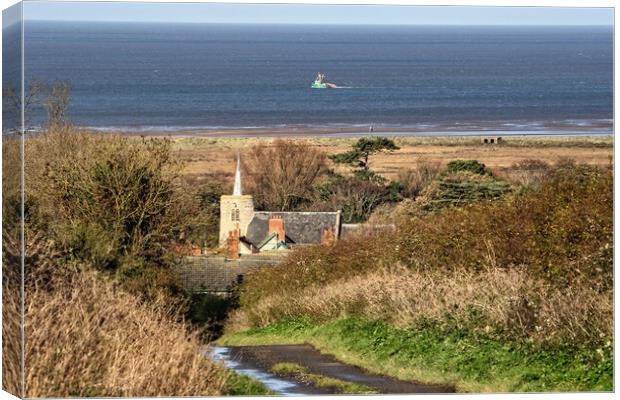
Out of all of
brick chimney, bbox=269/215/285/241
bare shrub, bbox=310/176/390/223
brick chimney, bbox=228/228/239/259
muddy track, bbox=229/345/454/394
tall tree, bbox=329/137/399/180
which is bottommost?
bare shrub, bbox=310/176/390/223

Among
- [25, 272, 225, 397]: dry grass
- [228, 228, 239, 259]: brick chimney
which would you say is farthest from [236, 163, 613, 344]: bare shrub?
[228, 228, 239, 259]: brick chimney

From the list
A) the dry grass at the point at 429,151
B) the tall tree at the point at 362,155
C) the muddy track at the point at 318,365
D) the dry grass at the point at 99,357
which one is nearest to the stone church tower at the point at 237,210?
the dry grass at the point at 429,151

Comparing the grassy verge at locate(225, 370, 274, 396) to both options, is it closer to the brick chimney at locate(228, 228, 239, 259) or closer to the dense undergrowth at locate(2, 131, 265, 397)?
the dense undergrowth at locate(2, 131, 265, 397)

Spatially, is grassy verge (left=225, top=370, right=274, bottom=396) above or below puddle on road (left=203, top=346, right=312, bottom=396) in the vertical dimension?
above

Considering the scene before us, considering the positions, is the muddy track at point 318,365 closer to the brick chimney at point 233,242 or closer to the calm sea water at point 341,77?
the calm sea water at point 341,77

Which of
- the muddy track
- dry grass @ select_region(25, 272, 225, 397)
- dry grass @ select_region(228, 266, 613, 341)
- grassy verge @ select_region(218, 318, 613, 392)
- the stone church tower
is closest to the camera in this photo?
dry grass @ select_region(25, 272, 225, 397)

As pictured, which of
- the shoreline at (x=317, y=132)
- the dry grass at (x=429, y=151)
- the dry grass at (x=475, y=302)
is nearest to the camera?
the dry grass at (x=475, y=302)

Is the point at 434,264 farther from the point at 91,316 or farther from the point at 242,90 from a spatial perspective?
the point at 242,90
